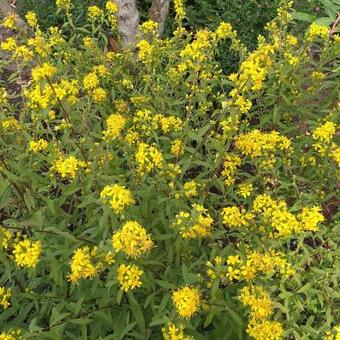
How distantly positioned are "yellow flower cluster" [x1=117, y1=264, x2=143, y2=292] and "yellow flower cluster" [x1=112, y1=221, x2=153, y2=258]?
11 centimetres

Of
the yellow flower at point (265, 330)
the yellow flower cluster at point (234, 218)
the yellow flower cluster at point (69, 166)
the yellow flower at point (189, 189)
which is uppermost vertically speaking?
the yellow flower cluster at point (69, 166)

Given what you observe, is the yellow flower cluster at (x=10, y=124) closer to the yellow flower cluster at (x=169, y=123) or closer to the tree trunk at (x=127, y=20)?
the yellow flower cluster at (x=169, y=123)

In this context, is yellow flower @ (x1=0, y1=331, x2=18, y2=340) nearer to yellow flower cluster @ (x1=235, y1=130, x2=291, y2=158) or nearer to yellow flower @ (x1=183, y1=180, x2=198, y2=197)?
yellow flower @ (x1=183, y1=180, x2=198, y2=197)

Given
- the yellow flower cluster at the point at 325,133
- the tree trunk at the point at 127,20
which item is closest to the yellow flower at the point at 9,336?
the yellow flower cluster at the point at 325,133

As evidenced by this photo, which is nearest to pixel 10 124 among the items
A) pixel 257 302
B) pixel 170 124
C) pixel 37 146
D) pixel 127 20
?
pixel 37 146

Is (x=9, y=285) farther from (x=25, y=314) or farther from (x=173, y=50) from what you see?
(x=173, y=50)

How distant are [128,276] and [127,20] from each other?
3355 millimetres

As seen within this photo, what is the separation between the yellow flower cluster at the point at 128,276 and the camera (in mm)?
2387

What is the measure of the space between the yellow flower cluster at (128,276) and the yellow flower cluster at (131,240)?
0.36 ft

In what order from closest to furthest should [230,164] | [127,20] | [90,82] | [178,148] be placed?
1. [230,164]
2. [178,148]
3. [90,82]
4. [127,20]

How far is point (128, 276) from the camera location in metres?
2.41

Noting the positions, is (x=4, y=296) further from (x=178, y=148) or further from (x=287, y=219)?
(x=287, y=219)

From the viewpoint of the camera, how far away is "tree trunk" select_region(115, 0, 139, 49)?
5020 millimetres

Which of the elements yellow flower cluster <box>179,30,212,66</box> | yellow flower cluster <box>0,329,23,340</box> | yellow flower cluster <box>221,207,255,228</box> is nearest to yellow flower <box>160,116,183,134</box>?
yellow flower cluster <box>179,30,212,66</box>
